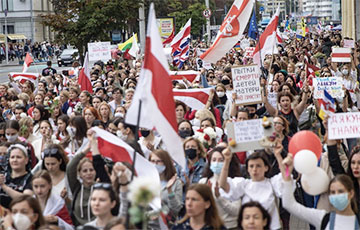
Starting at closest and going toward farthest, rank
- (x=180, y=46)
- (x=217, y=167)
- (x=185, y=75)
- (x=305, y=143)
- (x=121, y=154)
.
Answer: (x=305, y=143) → (x=217, y=167) → (x=121, y=154) → (x=185, y=75) → (x=180, y=46)

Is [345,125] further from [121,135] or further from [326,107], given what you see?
[121,135]

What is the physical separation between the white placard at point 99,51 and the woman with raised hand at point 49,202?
1455 centimetres

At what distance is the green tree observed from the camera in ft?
86.1

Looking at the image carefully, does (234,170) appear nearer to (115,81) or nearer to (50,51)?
(115,81)

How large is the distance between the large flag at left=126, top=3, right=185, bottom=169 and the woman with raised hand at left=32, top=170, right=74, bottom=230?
1.13m

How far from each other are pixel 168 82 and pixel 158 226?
1219 mm

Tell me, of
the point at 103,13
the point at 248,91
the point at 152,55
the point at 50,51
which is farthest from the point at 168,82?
the point at 50,51

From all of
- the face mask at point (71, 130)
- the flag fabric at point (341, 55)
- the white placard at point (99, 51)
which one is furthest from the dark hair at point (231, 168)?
the white placard at point (99, 51)

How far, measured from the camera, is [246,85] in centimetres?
1135

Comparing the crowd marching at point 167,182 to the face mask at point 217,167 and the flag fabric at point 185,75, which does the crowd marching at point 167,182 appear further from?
the flag fabric at point 185,75

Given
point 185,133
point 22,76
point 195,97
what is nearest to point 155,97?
point 185,133

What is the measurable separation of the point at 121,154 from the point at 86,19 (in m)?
19.5

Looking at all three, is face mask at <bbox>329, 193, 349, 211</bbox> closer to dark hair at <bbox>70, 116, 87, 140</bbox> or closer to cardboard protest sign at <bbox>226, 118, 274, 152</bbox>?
cardboard protest sign at <bbox>226, 118, 274, 152</bbox>

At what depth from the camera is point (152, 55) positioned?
6.63 metres
